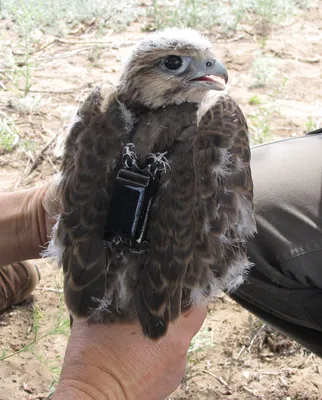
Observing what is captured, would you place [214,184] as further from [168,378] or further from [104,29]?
[104,29]

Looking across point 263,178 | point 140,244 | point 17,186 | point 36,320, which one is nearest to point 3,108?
point 17,186

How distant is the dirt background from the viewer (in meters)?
3.87

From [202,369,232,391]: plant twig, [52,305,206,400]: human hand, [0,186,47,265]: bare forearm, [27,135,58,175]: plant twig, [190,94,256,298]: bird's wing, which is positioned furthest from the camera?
[27,135,58,175]: plant twig

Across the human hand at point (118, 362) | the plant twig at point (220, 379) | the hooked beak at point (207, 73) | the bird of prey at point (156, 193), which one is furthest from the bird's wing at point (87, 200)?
the plant twig at point (220, 379)

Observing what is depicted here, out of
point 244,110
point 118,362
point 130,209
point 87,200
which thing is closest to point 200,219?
point 130,209

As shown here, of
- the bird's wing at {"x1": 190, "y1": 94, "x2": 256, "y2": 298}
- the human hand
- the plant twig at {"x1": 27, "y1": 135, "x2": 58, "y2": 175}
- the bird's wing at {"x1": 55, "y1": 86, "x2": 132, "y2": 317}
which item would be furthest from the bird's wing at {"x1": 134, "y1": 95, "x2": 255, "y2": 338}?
the plant twig at {"x1": 27, "y1": 135, "x2": 58, "y2": 175}

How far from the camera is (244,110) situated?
634cm

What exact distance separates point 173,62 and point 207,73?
0.71 feet

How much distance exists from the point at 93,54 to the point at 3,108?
165 centimetres

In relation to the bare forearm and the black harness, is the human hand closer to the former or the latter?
the black harness

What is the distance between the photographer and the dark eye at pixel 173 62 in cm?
325

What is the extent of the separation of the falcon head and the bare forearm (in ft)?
3.30

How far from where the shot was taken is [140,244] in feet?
9.07

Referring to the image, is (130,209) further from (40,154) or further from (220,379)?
(40,154)
